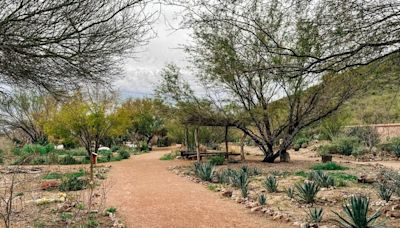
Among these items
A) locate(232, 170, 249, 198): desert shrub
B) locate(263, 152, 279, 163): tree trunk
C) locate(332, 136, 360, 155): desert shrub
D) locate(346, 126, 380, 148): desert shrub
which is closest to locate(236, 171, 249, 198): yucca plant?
locate(232, 170, 249, 198): desert shrub

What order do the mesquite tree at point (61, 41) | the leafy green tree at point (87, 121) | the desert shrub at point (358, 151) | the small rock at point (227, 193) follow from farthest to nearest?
the desert shrub at point (358, 151) → the leafy green tree at point (87, 121) → the small rock at point (227, 193) → the mesquite tree at point (61, 41)

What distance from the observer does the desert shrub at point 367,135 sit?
2938 centimetres

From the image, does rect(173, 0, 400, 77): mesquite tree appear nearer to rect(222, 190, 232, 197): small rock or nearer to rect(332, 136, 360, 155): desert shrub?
rect(222, 190, 232, 197): small rock

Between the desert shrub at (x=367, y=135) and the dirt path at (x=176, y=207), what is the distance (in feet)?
64.8

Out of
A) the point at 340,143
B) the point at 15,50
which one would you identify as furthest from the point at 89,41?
the point at 340,143

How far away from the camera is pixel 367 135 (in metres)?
30.2

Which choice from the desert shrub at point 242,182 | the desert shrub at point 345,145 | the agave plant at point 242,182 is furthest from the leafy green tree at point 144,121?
the desert shrub at point 242,182

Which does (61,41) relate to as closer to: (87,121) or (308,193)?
(308,193)

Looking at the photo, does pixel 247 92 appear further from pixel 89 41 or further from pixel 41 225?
pixel 89 41

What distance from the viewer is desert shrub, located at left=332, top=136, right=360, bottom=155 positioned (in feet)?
92.5

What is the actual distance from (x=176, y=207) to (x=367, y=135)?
2451 centimetres

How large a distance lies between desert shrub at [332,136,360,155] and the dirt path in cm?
1739

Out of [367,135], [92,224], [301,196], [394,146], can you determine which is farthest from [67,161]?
[367,135]

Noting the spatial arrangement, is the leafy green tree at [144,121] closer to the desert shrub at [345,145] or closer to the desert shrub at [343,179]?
the desert shrub at [345,145]
